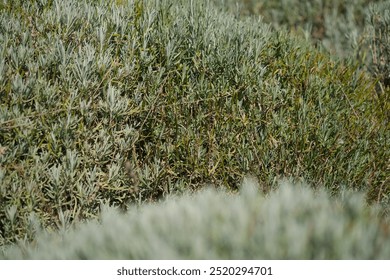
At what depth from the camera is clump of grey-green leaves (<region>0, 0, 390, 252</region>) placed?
4.23 m

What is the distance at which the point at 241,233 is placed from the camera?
2760mm

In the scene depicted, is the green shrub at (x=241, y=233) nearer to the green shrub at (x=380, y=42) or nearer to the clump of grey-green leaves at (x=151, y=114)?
the clump of grey-green leaves at (x=151, y=114)

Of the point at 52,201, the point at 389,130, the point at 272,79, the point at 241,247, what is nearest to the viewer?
the point at 241,247

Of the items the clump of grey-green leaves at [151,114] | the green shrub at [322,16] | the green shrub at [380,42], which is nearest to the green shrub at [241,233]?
the clump of grey-green leaves at [151,114]

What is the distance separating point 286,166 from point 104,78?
1885 millimetres

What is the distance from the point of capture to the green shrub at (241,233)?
8.85 feet

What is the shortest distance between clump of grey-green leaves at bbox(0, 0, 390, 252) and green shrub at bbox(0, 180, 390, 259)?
1169 millimetres

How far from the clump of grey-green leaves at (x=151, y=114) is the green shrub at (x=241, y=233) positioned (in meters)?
1.17

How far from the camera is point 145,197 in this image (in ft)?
15.2

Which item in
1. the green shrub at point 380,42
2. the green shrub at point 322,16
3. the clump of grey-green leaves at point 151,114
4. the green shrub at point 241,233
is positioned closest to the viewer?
the green shrub at point 241,233

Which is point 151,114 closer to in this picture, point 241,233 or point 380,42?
point 241,233

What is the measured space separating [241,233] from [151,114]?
2.16 meters
